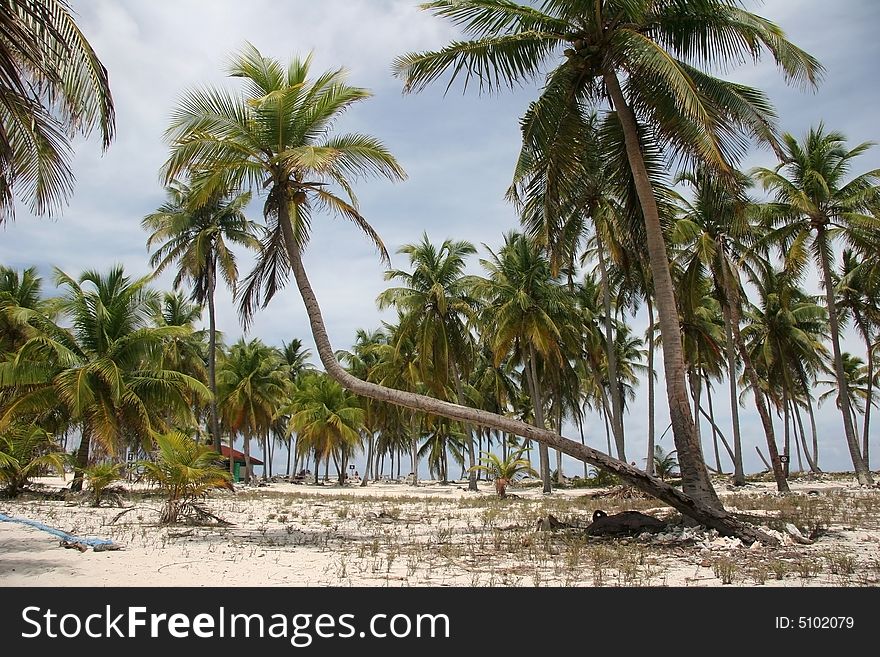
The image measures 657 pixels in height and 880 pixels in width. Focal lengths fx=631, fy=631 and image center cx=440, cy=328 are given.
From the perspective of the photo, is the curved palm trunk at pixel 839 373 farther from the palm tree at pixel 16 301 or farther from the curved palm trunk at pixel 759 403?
the palm tree at pixel 16 301

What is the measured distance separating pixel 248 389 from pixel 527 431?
3087 centimetres

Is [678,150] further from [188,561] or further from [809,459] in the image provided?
[809,459]

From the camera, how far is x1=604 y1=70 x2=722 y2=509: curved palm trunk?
10141 mm

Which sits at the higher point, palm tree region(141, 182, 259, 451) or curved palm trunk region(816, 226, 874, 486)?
palm tree region(141, 182, 259, 451)

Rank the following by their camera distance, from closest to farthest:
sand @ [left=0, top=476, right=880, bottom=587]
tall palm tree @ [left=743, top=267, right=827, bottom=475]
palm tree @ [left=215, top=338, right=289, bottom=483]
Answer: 1. sand @ [left=0, top=476, right=880, bottom=587]
2. tall palm tree @ [left=743, top=267, right=827, bottom=475]
3. palm tree @ [left=215, top=338, right=289, bottom=483]

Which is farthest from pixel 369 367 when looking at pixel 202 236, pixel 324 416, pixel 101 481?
pixel 101 481

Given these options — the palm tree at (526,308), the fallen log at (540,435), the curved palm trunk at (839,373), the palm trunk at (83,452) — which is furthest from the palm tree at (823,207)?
the palm trunk at (83,452)

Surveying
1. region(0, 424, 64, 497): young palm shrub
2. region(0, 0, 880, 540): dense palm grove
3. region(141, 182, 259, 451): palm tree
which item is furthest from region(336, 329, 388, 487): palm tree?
region(0, 424, 64, 497): young palm shrub

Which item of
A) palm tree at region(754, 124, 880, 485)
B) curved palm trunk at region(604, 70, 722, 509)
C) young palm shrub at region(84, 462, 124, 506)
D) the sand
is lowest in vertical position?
the sand

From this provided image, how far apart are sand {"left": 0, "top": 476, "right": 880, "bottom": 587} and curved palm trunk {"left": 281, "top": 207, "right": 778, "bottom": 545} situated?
333mm

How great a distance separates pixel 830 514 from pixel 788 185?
530 inches

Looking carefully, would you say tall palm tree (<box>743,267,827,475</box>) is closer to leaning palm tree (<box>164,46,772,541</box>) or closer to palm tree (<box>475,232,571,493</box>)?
palm tree (<box>475,232,571,493</box>)

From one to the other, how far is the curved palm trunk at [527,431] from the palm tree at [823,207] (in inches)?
628

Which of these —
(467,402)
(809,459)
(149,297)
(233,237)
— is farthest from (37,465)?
(809,459)
